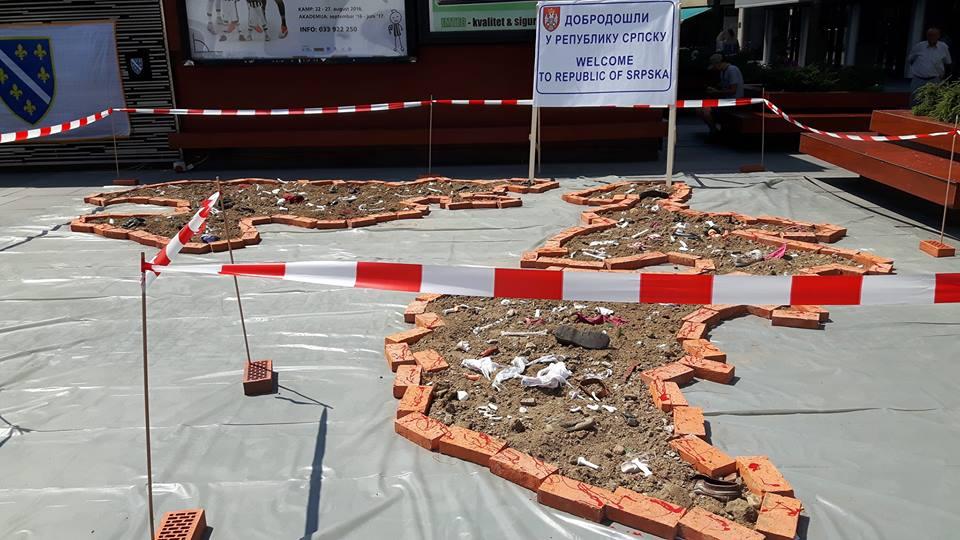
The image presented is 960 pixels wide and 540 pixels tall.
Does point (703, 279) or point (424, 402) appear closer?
point (703, 279)

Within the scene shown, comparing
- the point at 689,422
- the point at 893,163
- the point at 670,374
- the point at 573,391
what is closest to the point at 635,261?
the point at 670,374

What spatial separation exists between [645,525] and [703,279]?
1.16 m

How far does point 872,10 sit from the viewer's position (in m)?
27.7

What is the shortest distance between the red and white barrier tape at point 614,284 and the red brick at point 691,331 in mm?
1412

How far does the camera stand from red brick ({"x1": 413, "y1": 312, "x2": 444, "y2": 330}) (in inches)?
211

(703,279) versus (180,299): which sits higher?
(703,279)

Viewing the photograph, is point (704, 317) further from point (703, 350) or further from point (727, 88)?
point (727, 88)

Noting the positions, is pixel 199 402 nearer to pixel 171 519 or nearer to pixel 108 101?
pixel 171 519

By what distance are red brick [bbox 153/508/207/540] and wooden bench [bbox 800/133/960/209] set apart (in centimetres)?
723

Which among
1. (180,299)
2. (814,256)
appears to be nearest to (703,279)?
(814,256)

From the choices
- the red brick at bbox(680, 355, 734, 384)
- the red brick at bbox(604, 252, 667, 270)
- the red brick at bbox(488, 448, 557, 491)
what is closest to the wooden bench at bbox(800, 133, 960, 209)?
the red brick at bbox(604, 252, 667, 270)

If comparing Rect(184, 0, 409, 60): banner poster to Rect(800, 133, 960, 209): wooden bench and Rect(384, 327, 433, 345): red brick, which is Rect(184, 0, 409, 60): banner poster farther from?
Answer: Rect(384, 327, 433, 345): red brick

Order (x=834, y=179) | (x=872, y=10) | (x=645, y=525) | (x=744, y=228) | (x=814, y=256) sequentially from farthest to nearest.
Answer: (x=872, y=10) < (x=834, y=179) < (x=744, y=228) < (x=814, y=256) < (x=645, y=525)

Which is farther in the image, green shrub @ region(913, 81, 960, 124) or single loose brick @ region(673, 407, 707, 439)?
green shrub @ region(913, 81, 960, 124)
